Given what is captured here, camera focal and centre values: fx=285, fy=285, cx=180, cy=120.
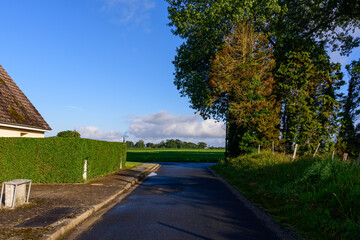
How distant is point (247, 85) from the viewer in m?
20.2

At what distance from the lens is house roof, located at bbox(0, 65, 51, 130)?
14297 millimetres

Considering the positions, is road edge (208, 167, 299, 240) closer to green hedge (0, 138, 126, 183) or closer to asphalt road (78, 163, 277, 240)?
asphalt road (78, 163, 277, 240)

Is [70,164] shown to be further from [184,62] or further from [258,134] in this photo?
[184,62]

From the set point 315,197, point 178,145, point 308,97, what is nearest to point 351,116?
point 308,97

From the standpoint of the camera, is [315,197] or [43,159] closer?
[315,197]

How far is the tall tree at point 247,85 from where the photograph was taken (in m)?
19.6

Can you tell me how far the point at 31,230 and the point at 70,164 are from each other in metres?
7.32

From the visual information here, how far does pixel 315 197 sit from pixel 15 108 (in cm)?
1528

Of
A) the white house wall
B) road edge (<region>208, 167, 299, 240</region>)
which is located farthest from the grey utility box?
the white house wall

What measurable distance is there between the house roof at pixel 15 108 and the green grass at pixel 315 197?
11.7 m

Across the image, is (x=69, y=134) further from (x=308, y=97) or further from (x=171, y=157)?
(x=171, y=157)

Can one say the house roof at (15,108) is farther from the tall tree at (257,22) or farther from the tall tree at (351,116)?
the tall tree at (351,116)

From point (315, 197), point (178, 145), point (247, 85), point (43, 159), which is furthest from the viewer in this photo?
point (178, 145)

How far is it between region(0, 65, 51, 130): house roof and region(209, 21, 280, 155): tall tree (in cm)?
1178
